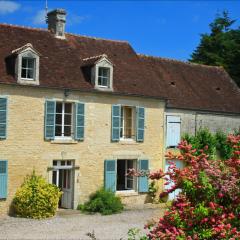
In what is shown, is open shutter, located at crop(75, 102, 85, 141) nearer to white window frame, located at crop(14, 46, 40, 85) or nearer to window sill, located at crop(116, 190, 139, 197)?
white window frame, located at crop(14, 46, 40, 85)

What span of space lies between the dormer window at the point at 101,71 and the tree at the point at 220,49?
17.7 metres

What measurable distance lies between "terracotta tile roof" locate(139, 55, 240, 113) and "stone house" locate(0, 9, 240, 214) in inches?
6.5

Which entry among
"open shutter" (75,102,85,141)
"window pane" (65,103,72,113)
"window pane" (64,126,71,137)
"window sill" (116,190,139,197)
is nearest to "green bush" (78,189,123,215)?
"window sill" (116,190,139,197)

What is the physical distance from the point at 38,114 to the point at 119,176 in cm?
521

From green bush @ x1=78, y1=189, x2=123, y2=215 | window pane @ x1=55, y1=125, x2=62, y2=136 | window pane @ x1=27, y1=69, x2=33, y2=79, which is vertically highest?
window pane @ x1=27, y1=69, x2=33, y2=79

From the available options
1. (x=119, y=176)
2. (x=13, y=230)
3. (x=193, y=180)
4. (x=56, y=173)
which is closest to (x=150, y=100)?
(x=119, y=176)

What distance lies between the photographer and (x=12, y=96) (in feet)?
55.6

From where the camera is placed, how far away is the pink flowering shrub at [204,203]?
6082mm

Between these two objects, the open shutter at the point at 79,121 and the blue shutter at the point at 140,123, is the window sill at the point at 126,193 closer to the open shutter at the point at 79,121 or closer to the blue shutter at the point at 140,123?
the blue shutter at the point at 140,123

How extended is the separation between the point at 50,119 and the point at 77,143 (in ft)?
4.93

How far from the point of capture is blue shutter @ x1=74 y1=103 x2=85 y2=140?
724 inches

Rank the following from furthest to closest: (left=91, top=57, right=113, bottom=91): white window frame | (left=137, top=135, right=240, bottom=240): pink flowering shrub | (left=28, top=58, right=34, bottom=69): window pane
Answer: (left=91, top=57, right=113, bottom=91): white window frame → (left=28, top=58, right=34, bottom=69): window pane → (left=137, top=135, right=240, bottom=240): pink flowering shrub

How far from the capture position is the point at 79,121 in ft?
60.6

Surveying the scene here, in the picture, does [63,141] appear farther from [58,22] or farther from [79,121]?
[58,22]
